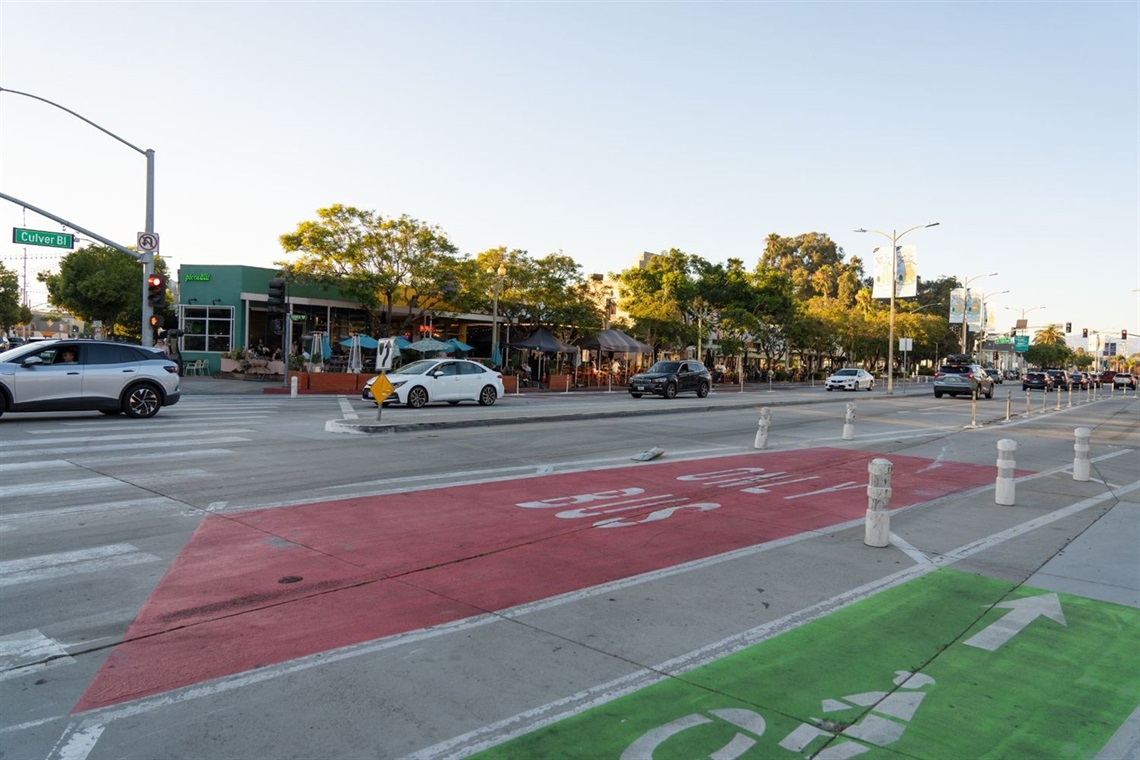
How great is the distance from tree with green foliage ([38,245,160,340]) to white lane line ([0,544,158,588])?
153 feet

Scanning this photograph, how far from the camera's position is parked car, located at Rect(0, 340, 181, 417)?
15352mm

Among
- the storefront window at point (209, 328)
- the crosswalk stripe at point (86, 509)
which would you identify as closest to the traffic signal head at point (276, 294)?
the crosswalk stripe at point (86, 509)

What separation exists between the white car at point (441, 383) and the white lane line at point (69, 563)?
15.9m

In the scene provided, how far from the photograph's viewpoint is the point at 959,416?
28250mm

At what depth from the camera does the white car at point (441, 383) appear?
2369cm

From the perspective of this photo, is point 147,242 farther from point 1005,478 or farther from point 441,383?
point 1005,478

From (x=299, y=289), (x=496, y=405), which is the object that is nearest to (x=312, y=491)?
(x=496, y=405)

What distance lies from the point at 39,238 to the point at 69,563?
23.9 meters

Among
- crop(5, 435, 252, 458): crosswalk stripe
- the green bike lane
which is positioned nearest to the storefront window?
crop(5, 435, 252, 458): crosswalk stripe

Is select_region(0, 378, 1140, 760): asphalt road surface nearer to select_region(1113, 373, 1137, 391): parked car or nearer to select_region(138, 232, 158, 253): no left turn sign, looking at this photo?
select_region(138, 232, 158, 253): no left turn sign

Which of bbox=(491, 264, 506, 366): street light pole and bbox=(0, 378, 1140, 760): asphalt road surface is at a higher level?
bbox=(491, 264, 506, 366): street light pole

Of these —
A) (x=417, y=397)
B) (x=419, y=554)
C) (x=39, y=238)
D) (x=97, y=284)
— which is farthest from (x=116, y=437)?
(x=97, y=284)

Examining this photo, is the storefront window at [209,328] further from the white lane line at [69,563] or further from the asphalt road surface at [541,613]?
the white lane line at [69,563]

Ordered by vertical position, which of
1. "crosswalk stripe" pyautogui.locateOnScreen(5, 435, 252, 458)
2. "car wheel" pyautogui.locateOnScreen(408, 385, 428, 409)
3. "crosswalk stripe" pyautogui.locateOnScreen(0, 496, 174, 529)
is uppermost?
"car wheel" pyautogui.locateOnScreen(408, 385, 428, 409)
